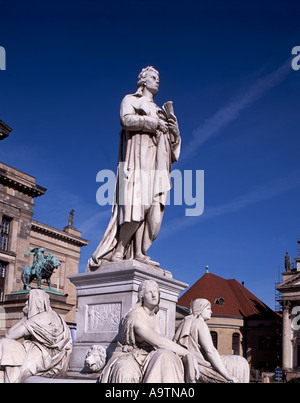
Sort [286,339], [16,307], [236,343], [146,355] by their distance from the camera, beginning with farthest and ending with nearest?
[236,343] → [286,339] → [16,307] → [146,355]

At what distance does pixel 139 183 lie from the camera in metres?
7.33

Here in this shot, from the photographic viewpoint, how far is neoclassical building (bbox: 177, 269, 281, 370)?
71125 millimetres

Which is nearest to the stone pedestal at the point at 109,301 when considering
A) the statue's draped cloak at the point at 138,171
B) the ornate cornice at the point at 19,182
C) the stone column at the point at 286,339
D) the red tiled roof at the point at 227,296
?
the statue's draped cloak at the point at 138,171

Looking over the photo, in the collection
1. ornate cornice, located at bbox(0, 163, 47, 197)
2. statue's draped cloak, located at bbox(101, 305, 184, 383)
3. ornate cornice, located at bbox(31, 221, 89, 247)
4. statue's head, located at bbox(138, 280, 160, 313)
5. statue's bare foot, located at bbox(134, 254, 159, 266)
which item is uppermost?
ornate cornice, located at bbox(0, 163, 47, 197)

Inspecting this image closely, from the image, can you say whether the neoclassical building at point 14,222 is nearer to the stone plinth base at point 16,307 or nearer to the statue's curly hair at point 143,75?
the stone plinth base at point 16,307

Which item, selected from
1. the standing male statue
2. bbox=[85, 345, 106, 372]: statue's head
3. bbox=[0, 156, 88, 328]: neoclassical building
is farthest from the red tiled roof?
bbox=[85, 345, 106, 372]: statue's head

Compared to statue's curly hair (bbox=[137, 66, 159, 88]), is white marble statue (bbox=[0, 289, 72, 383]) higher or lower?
lower

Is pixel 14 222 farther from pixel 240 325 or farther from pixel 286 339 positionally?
pixel 286 339

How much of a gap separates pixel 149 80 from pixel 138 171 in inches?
62.0

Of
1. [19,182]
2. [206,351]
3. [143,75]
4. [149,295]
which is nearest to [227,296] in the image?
[19,182]

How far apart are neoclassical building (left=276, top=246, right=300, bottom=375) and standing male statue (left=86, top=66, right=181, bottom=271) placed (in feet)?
215

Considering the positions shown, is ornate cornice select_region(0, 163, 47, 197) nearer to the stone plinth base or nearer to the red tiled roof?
the stone plinth base
